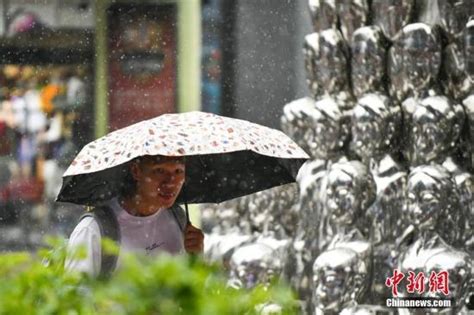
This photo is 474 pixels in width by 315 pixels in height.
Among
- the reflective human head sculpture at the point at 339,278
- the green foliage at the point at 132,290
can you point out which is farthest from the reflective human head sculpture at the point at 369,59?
the green foliage at the point at 132,290

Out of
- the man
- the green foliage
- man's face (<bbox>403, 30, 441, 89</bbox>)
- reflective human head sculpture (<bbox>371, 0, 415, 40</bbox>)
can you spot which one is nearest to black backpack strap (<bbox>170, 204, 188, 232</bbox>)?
the man

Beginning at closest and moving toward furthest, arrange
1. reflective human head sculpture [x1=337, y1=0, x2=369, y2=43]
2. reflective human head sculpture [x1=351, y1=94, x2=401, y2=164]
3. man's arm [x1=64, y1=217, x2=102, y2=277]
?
man's arm [x1=64, y1=217, x2=102, y2=277]
reflective human head sculpture [x1=351, y1=94, x2=401, y2=164]
reflective human head sculpture [x1=337, y1=0, x2=369, y2=43]

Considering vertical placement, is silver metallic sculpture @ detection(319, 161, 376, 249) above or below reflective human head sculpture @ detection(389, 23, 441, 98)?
below

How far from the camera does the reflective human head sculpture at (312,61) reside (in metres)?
6.78

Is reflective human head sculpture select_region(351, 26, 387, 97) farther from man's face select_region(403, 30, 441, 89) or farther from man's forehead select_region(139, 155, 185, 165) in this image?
man's forehead select_region(139, 155, 185, 165)

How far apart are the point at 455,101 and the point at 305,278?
1.00 meters

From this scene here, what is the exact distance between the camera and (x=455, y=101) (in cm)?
638

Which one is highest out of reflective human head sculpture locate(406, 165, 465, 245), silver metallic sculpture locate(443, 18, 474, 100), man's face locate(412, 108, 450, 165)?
silver metallic sculpture locate(443, 18, 474, 100)

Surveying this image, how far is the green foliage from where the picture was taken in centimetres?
244

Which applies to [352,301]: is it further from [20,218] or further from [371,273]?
[20,218]

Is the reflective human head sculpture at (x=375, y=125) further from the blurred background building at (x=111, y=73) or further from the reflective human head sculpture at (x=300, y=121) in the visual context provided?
the blurred background building at (x=111, y=73)

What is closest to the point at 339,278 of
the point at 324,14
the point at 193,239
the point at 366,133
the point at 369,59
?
the point at 366,133

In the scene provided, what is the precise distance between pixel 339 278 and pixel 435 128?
2.27 ft

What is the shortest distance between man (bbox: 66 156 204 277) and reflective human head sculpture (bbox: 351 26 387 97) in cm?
155
